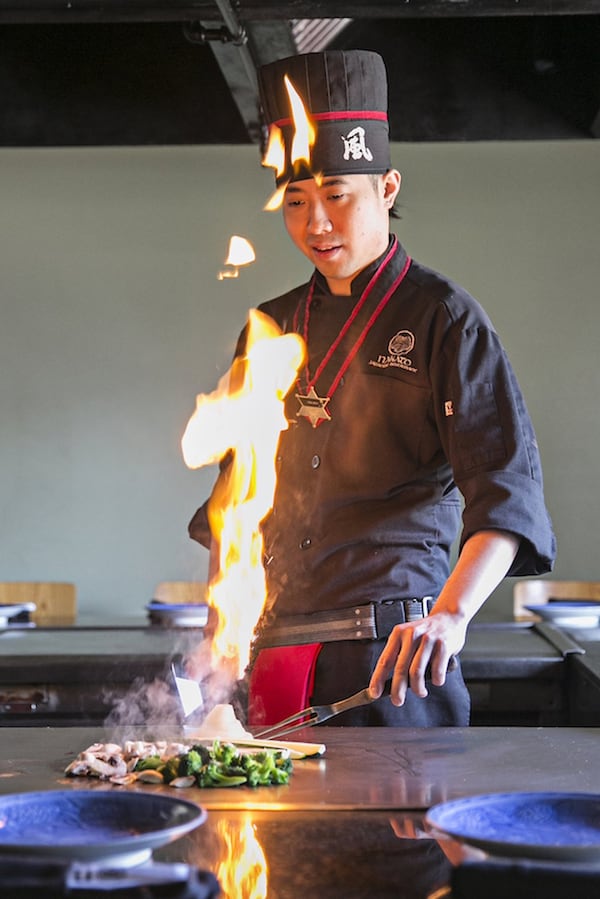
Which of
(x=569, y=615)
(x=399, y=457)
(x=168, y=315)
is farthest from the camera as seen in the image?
(x=168, y=315)

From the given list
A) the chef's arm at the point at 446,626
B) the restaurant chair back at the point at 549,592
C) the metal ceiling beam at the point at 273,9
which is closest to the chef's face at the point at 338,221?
the chef's arm at the point at 446,626

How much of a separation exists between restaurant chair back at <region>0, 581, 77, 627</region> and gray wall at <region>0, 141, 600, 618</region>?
0.82 m

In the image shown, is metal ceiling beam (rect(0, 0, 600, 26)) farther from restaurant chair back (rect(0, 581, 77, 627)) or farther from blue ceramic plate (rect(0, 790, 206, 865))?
blue ceramic plate (rect(0, 790, 206, 865))

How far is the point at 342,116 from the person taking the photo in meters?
2.34

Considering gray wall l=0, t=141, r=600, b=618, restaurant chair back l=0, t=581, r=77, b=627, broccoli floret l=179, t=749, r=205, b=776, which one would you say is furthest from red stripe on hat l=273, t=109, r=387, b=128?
gray wall l=0, t=141, r=600, b=618

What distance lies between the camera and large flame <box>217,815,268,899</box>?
114 centimetres

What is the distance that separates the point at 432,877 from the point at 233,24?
316 centimetres

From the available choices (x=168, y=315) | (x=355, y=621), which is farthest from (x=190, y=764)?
(x=168, y=315)

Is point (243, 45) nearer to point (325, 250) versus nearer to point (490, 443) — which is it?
point (325, 250)

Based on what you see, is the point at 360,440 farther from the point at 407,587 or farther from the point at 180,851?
the point at 180,851

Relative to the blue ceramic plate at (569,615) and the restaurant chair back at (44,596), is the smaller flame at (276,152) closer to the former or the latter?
the blue ceramic plate at (569,615)

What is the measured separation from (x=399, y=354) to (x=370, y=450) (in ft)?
0.62

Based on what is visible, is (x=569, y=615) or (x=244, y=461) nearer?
(x=244, y=461)

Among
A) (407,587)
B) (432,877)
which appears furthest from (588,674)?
(432,877)
